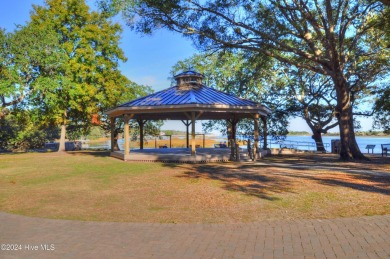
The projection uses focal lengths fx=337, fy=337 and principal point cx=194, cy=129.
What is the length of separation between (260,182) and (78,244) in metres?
7.13

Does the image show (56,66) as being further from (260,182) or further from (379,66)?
(379,66)

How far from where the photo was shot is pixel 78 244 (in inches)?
214

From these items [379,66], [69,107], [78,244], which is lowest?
[78,244]

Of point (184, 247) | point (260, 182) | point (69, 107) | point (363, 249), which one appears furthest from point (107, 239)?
point (69, 107)

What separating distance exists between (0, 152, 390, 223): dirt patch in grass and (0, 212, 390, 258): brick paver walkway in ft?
1.99

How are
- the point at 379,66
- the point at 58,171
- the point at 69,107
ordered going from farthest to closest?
the point at 69,107, the point at 379,66, the point at 58,171

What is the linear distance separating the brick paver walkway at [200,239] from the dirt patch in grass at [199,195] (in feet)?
1.99

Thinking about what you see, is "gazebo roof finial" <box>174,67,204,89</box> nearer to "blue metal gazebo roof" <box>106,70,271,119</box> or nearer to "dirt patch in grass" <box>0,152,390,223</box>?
"blue metal gazebo roof" <box>106,70,271,119</box>

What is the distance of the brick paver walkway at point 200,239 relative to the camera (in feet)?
16.3

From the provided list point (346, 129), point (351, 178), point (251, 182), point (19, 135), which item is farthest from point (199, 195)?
point (19, 135)

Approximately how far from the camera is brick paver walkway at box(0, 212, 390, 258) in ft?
16.3

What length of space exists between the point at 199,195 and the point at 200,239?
3.89 metres

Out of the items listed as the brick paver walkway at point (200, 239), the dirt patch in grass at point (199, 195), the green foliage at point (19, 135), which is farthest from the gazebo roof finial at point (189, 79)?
the brick paver walkway at point (200, 239)

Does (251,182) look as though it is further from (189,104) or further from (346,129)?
(346,129)
